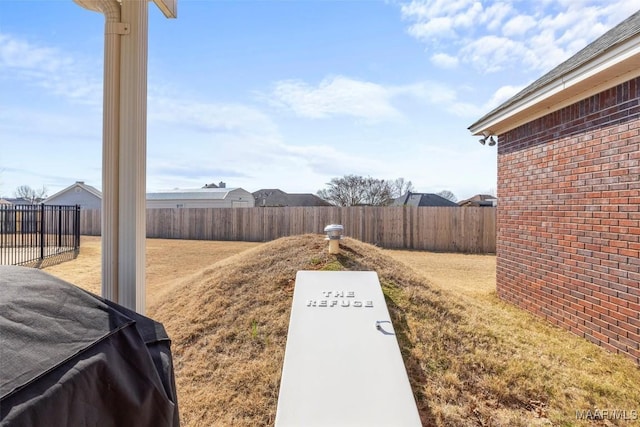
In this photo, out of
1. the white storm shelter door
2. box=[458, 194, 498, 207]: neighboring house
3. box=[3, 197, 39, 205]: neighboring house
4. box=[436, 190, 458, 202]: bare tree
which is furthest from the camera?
box=[436, 190, 458, 202]: bare tree

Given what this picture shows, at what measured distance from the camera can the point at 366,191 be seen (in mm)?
9367

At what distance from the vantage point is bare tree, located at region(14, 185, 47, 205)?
Answer: 1.43 m

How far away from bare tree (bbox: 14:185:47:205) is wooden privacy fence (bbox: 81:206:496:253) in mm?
7435

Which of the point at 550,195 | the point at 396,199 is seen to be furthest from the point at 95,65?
the point at 396,199

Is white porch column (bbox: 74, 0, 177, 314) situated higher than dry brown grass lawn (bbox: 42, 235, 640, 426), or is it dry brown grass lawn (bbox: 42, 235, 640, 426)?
white porch column (bbox: 74, 0, 177, 314)

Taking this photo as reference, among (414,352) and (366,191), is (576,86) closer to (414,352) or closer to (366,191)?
(414,352)

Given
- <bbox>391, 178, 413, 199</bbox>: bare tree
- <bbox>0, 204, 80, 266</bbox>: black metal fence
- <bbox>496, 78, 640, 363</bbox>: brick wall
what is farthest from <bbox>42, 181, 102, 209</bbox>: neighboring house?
<bbox>391, 178, 413, 199</bbox>: bare tree

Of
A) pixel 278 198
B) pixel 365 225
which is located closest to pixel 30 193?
pixel 365 225

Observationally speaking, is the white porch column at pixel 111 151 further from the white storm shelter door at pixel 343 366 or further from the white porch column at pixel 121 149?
the white storm shelter door at pixel 343 366

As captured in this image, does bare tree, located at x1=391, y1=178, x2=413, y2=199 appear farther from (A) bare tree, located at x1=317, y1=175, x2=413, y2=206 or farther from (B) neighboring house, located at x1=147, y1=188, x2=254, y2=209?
(B) neighboring house, located at x1=147, y1=188, x2=254, y2=209

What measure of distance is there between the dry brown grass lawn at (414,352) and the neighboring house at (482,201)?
612 centimetres

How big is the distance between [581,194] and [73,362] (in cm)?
365

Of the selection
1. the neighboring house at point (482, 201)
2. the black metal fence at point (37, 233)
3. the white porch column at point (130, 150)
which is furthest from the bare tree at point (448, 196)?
the white porch column at point (130, 150)

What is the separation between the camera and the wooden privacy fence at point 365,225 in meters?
8.59
